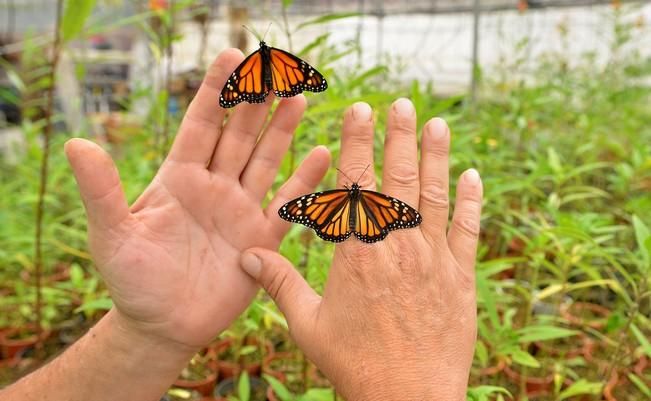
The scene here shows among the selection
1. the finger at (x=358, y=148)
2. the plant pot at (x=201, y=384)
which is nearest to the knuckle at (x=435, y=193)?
the finger at (x=358, y=148)

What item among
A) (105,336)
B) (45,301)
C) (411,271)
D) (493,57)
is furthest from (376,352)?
(493,57)

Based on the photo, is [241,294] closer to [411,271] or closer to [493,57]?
[411,271]

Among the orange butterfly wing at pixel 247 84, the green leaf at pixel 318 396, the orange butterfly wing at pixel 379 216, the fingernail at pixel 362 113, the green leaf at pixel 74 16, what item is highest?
the green leaf at pixel 74 16

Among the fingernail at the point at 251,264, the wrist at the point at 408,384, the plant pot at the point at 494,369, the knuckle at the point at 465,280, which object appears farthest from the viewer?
the plant pot at the point at 494,369

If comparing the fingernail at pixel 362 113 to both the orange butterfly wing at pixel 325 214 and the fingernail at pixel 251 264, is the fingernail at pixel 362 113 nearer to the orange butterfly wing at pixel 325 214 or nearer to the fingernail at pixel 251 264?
the orange butterfly wing at pixel 325 214

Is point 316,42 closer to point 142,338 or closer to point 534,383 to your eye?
point 142,338

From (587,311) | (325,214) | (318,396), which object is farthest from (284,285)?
(587,311)

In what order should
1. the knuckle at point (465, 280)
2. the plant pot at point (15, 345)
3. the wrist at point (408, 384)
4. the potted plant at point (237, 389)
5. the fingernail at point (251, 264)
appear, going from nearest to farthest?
the wrist at point (408, 384) → the knuckle at point (465, 280) → the fingernail at point (251, 264) → the potted plant at point (237, 389) → the plant pot at point (15, 345)
